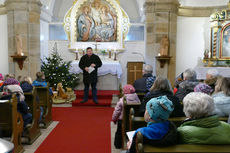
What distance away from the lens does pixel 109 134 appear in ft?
16.8

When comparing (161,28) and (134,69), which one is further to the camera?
(134,69)

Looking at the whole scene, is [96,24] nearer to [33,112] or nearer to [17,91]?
[33,112]

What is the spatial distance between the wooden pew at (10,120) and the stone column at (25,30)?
516 centimetres

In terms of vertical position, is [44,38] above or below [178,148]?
above

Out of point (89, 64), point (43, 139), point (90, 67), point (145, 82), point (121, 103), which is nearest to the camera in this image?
point (121, 103)

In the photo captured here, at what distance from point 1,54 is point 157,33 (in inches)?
246

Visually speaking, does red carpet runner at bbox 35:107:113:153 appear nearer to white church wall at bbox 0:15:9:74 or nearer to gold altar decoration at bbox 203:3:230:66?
white church wall at bbox 0:15:9:74

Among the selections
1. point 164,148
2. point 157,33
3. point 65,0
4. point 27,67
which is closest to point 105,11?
point 65,0

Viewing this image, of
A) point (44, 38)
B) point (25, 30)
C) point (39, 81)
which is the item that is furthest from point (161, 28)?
point (44, 38)

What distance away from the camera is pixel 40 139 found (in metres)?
4.74

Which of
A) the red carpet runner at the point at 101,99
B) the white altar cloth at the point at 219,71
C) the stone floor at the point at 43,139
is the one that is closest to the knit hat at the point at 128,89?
the stone floor at the point at 43,139

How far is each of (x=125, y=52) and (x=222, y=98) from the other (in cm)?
854

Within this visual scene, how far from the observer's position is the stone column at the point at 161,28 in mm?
8492

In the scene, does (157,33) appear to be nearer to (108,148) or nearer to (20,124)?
(108,148)
